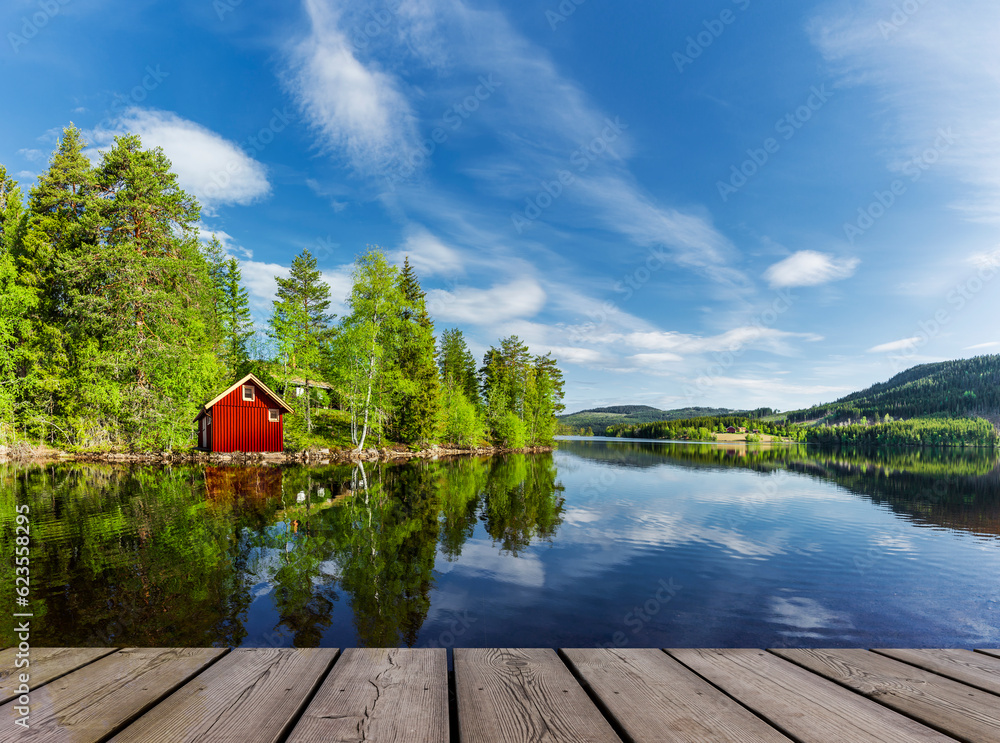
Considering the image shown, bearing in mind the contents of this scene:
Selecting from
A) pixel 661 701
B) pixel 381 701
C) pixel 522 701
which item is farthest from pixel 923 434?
pixel 381 701

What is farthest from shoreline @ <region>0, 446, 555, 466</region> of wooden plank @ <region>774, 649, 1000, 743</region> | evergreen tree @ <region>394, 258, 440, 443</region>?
wooden plank @ <region>774, 649, 1000, 743</region>

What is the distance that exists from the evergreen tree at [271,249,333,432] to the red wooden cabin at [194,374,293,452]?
398 centimetres

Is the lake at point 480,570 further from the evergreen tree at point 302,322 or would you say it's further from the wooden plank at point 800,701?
the evergreen tree at point 302,322

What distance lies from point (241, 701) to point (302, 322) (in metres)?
50.7

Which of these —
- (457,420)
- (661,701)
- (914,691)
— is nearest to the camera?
(661,701)

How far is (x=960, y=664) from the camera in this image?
258 centimetres

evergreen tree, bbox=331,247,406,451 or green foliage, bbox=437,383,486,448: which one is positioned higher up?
evergreen tree, bbox=331,247,406,451

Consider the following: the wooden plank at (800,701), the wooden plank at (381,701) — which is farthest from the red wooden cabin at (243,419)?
the wooden plank at (800,701)

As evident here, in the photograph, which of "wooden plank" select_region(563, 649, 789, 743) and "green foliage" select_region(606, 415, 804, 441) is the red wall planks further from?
"green foliage" select_region(606, 415, 804, 441)

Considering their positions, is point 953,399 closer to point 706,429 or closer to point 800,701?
point 706,429

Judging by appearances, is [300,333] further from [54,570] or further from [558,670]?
[558,670]

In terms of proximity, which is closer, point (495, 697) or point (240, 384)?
point (495, 697)

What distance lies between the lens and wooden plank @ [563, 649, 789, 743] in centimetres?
172

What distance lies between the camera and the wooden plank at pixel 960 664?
7.65ft
